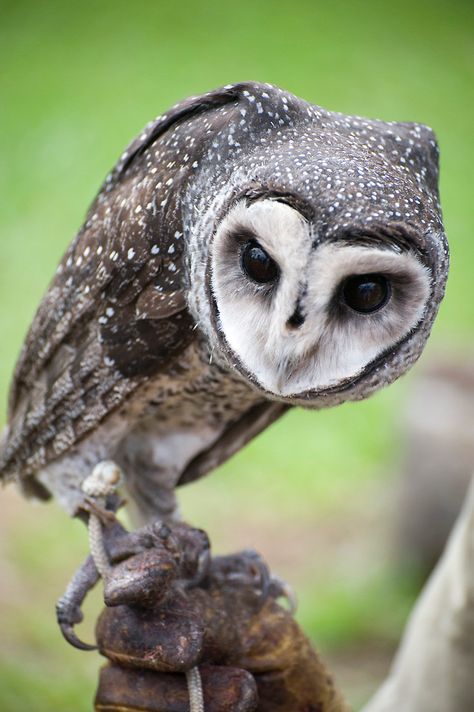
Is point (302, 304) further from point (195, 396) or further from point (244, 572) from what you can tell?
point (244, 572)

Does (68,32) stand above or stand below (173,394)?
above

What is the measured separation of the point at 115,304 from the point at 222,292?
40cm

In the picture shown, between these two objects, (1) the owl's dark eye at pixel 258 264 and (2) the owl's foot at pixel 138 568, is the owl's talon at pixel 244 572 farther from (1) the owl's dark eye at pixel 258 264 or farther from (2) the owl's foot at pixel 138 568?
(1) the owl's dark eye at pixel 258 264

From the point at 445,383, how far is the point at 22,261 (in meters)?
3.36

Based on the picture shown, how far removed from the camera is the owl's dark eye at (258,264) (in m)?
1.64

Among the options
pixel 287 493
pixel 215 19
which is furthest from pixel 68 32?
pixel 287 493

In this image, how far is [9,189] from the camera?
7.40 m

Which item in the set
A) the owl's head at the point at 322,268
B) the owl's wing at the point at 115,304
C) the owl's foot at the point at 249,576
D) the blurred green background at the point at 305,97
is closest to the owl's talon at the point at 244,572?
the owl's foot at the point at 249,576

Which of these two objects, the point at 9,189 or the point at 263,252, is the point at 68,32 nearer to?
the point at 9,189

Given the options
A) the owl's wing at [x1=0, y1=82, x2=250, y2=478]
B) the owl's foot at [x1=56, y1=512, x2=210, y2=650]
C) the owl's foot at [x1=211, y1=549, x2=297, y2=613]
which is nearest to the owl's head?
the owl's wing at [x1=0, y1=82, x2=250, y2=478]

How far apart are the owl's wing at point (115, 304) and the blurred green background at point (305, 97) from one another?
2.10 m

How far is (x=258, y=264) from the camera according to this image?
1656 millimetres

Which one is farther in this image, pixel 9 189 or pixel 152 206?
pixel 9 189

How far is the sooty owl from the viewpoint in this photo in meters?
1.61
